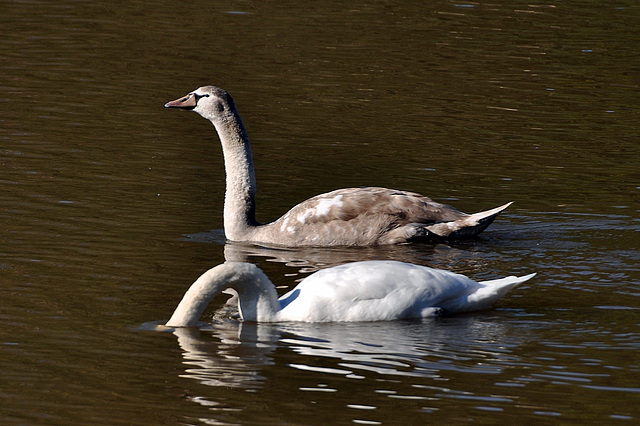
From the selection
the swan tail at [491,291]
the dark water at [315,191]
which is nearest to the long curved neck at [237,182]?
the dark water at [315,191]

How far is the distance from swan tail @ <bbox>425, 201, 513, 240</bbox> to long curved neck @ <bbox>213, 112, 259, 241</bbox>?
1895mm

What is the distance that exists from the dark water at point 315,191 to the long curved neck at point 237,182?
0.29 meters

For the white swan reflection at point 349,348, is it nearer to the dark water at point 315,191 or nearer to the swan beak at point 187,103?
the dark water at point 315,191

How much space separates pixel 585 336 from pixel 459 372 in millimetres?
1350

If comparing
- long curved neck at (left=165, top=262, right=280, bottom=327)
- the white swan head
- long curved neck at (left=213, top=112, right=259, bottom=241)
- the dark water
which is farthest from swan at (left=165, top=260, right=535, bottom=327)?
the white swan head

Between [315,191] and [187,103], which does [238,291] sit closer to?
[187,103]

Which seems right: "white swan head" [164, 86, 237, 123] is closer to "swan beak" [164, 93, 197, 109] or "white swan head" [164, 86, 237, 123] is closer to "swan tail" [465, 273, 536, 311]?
"swan beak" [164, 93, 197, 109]

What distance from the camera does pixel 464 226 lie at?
1243cm

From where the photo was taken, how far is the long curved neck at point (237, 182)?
1280 cm

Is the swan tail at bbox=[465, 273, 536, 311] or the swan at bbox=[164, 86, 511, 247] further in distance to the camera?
the swan at bbox=[164, 86, 511, 247]

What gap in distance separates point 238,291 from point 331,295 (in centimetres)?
73

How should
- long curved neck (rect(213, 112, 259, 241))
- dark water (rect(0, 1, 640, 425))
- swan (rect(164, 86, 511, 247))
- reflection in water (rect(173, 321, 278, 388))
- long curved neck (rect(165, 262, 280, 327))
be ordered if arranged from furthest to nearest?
long curved neck (rect(213, 112, 259, 241)) < swan (rect(164, 86, 511, 247)) < long curved neck (rect(165, 262, 280, 327)) < reflection in water (rect(173, 321, 278, 388)) < dark water (rect(0, 1, 640, 425))

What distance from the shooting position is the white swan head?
1326cm

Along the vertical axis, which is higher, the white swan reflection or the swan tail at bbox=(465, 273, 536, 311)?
the swan tail at bbox=(465, 273, 536, 311)
